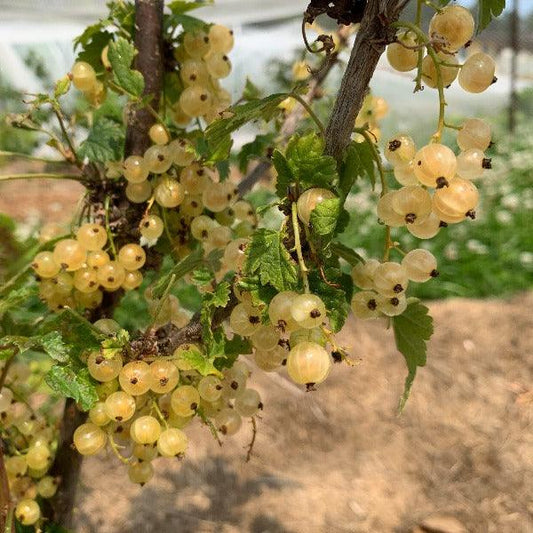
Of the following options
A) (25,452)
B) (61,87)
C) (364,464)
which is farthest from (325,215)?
(364,464)

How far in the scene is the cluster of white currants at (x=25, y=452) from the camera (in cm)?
96

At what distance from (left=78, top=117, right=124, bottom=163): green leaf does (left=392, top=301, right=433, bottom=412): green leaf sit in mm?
437

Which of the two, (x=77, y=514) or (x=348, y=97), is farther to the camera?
(x=77, y=514)

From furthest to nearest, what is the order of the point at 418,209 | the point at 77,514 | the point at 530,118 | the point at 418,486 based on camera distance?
1. the point at 530,118
2. the point at 418,486
3. the point at 77,514
4. the point at 418,209

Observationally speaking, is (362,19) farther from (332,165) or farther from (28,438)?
(28,438)

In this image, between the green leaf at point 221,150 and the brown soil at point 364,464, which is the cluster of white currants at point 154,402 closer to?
the green leaf at point 221,150

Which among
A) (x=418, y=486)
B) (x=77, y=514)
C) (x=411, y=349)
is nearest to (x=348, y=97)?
(x=411, y=349)

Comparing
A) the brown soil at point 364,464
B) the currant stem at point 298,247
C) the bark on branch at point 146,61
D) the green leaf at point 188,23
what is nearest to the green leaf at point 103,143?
the bark on branch at point 146,61

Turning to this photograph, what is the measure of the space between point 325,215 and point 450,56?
0.20 m

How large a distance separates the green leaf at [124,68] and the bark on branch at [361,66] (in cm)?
32

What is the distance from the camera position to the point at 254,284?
0.63 meters

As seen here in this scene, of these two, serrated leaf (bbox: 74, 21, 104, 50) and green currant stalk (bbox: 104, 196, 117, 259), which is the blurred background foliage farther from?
serrated leaf (bbox: 74, 21, 104, 50)

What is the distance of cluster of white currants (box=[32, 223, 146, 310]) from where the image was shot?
0.89 m

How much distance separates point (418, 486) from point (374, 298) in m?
1.44
